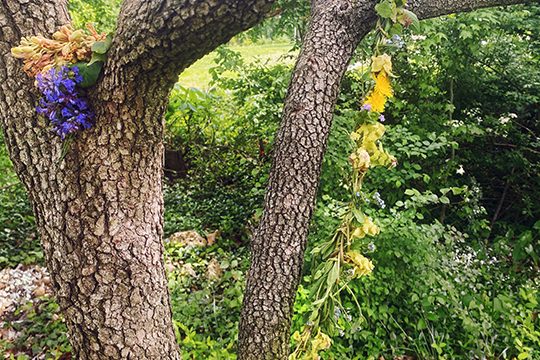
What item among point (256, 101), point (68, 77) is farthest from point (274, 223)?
point (256, 101)

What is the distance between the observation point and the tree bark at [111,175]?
931 millimetres

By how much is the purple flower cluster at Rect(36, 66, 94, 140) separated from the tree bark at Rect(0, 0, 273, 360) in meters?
0.03

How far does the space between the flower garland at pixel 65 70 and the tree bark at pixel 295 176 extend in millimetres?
883

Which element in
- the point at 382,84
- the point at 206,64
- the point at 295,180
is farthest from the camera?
the point at 206,64

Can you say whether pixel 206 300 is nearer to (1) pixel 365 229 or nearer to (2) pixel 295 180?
(2) pixel 295 180

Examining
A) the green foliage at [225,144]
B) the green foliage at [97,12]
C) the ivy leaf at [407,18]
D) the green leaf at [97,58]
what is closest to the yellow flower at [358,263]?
the ivy leaf at [407,18]

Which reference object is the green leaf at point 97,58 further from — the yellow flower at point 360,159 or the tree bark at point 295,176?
the tree bark at point 295,176

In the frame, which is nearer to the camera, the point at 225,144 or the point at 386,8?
the point at 386,8

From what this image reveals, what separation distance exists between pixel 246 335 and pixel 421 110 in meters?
2.65

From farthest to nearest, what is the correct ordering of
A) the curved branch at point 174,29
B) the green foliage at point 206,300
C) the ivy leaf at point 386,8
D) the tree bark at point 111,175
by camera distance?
the green foliage at point 206,300, the ivy leaf at point 386,8, the tree bark at point 111,175, the curved branch at point 174,29

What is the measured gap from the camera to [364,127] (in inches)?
52.4

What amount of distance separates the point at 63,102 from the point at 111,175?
211 millimetres

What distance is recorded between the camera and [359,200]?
142cm

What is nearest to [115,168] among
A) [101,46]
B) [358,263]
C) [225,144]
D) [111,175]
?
[111,175]
